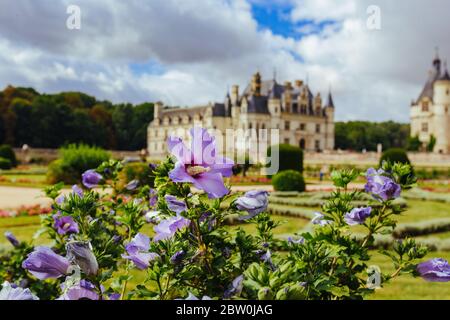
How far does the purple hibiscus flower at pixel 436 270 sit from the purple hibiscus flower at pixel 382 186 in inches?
9.2

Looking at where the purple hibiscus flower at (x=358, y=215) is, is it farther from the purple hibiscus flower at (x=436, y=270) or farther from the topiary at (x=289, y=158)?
the topiary at (x=289, y=158)

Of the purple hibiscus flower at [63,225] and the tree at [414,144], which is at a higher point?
the tree at [414,144]

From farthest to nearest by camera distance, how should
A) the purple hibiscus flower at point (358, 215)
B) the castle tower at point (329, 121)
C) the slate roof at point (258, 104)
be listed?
the castle tower at point (329, 121)
the slate roof at point (258, 104)
the purple hibiscus flower at point (358, 215)

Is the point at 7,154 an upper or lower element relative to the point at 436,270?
lower

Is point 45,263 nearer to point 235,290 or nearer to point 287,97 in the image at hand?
point 235,290

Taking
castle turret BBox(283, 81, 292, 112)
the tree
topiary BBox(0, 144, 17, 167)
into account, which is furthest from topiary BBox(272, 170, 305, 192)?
the tree

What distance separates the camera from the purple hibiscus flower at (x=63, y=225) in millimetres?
1780

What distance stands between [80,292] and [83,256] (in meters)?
0.08

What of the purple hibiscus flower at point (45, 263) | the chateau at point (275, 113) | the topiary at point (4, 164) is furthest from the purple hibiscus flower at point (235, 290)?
the chateau at point (275, 113)

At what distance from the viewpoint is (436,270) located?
1.26 meters

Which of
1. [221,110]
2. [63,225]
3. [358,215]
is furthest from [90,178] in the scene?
[221,110]

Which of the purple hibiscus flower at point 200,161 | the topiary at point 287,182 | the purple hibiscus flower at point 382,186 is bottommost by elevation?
the topiary at point 287,182

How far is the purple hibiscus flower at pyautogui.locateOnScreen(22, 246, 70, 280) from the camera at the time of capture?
1020mm

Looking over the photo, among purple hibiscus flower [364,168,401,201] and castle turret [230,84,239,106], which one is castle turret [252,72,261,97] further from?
purple hibiscus flower [364,168,401,201]
